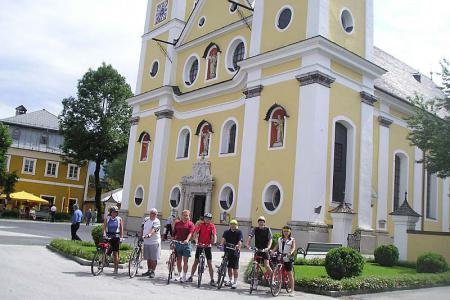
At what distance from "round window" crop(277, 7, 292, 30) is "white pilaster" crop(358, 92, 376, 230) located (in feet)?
16.5

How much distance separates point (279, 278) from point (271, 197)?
37.1 ft

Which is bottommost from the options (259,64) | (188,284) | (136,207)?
(188,284)

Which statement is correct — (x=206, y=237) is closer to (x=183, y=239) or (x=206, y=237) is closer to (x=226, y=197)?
(x=183, y=239)

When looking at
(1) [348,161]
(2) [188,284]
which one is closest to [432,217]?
(1) [348,161]

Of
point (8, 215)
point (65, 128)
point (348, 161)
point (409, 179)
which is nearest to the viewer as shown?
point (348, 161)

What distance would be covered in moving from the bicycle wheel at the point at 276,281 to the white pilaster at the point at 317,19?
13387mm

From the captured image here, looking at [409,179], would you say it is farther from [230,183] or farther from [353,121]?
[230,183]

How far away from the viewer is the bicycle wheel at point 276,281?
11033 mm

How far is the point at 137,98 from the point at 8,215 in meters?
18.9

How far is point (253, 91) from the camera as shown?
24141 mm

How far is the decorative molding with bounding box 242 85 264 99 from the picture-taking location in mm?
23828

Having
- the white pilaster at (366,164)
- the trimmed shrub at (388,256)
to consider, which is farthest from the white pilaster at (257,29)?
the trimmed shrub at (388,256)

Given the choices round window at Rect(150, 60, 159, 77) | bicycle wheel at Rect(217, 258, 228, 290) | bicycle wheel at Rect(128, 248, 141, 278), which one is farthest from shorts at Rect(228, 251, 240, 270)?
round window at Rect(150, 60, 159, 77)

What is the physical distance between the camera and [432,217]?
30.2 metres
